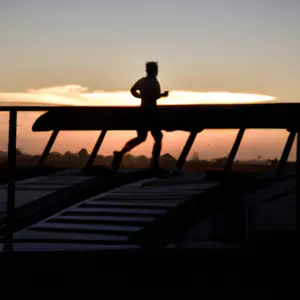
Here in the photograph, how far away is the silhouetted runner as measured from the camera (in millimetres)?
8828

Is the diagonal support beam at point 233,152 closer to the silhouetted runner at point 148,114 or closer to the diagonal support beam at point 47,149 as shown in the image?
the silhouetted runner at point 148,114

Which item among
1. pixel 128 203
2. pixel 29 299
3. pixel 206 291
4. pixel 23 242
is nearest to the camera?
pixel 29 299

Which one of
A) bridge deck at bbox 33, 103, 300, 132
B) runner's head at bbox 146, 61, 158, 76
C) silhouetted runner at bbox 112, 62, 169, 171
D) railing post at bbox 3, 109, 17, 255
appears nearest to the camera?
railing post at bbox 3, 109, 17, 255

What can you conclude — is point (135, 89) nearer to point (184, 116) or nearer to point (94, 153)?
point (94, 153)

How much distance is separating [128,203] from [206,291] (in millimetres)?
4087

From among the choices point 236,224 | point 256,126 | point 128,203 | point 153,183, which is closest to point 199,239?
point 236,224

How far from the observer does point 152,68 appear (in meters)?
11.5

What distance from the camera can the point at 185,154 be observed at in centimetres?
1253

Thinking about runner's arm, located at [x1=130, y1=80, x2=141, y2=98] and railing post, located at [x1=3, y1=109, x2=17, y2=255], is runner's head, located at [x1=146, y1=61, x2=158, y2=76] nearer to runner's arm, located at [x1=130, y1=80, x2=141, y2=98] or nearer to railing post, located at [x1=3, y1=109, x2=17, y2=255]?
runner's arm, located at [x1=130, y1=80, x2=141, y2=98]

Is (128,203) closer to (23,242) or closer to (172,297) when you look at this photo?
(23,242)

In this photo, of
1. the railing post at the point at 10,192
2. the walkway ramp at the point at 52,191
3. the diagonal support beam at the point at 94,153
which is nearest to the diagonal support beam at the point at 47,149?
the walkway ramp at the point at 52,191

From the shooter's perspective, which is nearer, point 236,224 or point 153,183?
point 153,183

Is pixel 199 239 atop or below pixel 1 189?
below

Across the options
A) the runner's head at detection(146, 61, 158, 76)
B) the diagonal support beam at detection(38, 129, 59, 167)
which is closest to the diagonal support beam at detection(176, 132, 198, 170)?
the runner's head at detection(146, 61, 158, 76)
